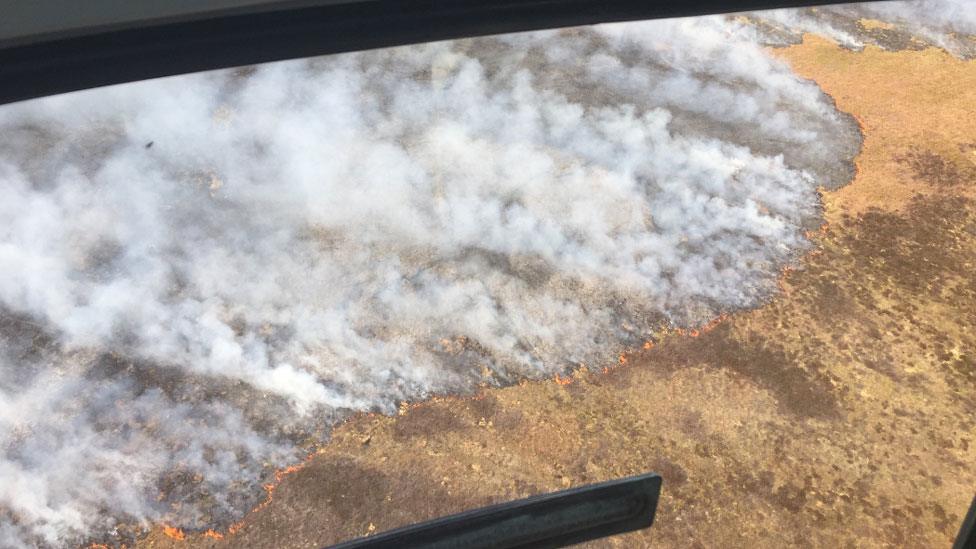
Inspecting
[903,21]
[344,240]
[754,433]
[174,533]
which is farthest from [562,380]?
[903,21]

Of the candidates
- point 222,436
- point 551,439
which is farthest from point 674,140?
point 222,436

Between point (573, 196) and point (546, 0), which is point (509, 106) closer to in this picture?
point (573, 196)

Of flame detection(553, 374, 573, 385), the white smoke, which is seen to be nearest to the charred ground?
flame detection(553, 374, 573, 385)

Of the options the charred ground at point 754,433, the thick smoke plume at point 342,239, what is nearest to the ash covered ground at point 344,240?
the thick smoke plume at point 342,239

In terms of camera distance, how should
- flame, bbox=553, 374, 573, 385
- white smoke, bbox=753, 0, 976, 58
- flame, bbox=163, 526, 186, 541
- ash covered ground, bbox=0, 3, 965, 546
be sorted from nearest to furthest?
flame, bbox=163, 526, 186, 541
ash covered ground, bbox=0, 3, 965, 546
flame, bbox=553, 374, 573, 385
white smoke, bbox=753, 0, 976, 58

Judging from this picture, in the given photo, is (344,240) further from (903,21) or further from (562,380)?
(903,21)

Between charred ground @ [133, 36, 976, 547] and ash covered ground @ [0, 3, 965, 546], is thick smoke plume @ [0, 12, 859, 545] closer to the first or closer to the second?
ash covered ground @ [0, 3, 965, 546]
